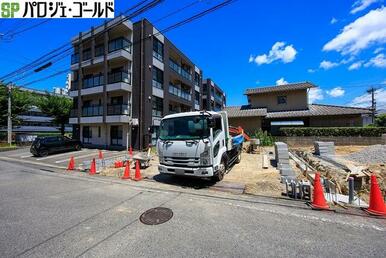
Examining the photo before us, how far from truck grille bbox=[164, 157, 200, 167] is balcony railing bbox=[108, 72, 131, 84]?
1428cm

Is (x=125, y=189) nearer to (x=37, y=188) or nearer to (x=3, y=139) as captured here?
(x=37, y=188)

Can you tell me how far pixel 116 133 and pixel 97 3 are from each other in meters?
13.8

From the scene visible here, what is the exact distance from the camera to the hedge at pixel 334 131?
17.1m

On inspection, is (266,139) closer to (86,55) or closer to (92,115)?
(92,115)

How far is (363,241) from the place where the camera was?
3574mm

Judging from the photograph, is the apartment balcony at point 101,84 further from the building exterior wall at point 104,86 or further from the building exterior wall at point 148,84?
the building exterior wall at point 148,84

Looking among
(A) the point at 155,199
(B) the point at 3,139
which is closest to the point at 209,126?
(A) the point at 155,199

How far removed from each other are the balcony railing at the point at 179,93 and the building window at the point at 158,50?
146 inches

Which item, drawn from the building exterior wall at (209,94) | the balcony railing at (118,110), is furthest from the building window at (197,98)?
the balcony railing at (118,110)

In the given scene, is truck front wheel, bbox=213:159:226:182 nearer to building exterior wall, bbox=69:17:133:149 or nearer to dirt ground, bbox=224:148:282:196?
dirt ground, bbox=224:148:282:196

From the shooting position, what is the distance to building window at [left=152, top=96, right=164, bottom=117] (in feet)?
70.0

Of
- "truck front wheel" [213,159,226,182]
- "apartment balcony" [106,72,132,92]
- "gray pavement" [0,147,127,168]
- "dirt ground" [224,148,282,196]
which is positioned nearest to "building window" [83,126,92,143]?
"gray pavement" [0,147,127,168]

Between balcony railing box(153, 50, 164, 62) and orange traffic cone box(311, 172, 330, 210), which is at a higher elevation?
balcony railing box(153, 50, 164, 62)

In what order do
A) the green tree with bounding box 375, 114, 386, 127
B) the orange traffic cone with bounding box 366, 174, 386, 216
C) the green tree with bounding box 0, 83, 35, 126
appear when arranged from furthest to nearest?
1. the green tree with bounding box 375, 114, 386, 127
2. the green tree with bounding box 0, 83, 35, 126
3. the orange traffic cone with bounding box 366, 174, 386, 216
